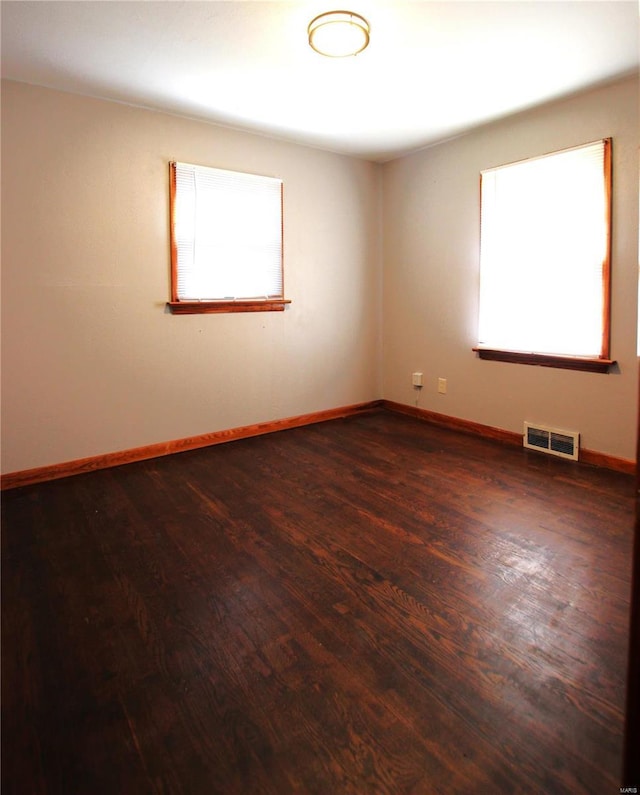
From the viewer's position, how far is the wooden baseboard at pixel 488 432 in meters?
3.23

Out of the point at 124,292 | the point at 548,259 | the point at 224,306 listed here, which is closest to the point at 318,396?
the point at 224,306

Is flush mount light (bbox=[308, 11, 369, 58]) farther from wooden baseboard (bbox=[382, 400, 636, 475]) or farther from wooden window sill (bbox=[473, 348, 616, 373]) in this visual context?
wooden baseboard (bbox=[382, 400, 636, 475])

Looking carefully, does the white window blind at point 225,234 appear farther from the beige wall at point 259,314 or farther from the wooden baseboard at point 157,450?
the wooden baseboard at point 157,450

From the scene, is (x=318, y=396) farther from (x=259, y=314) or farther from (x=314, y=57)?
(x=314, y=57)

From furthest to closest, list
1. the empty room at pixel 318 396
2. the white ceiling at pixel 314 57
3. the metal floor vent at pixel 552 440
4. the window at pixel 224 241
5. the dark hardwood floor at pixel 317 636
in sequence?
1. the window at pixel 224 241
2. the metal floor vent at pixel 552 440
3. the white ceiling at pixel 314 57
4. the empty room at pixel 318 396
5. the dark hardwood floor at pixel 317 636

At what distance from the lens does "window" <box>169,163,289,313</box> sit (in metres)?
3.57

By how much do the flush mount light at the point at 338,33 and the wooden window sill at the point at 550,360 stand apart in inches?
90.0

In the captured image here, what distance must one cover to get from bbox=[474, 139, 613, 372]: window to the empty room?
2cm

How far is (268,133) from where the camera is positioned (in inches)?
152

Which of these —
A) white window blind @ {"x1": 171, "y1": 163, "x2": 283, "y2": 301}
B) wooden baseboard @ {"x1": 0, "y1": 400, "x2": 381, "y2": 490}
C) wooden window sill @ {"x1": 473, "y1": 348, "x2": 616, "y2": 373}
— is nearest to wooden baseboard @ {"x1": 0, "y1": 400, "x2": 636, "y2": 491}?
wooden baseboard @ {"x1": 0, "y1": 400, "x2": 381, "y2": 490}

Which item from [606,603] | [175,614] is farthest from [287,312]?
[606,603]

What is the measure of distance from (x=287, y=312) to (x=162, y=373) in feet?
3.94

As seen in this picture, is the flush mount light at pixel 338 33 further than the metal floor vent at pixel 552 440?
No

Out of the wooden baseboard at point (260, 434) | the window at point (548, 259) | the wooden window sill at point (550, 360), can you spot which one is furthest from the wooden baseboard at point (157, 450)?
the window at point (548, 259)
